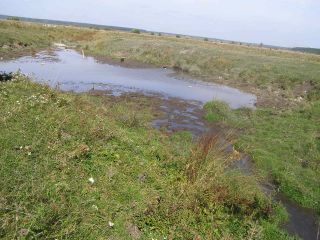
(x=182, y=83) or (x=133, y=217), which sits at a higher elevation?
(x=133, y=217)

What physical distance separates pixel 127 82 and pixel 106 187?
20817 mm

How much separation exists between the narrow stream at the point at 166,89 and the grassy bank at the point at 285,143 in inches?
22.0

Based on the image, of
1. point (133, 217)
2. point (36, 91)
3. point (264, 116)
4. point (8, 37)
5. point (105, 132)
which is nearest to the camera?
point (133, 217)

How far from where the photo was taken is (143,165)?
27.7 ft

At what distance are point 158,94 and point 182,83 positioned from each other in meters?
6.88

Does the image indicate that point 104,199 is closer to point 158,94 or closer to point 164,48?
point 158,94

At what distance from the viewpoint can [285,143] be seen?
47.3 feet

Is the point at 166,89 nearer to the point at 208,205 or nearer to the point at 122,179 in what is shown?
the point at 122,179

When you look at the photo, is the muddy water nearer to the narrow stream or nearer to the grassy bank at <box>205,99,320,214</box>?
the narrow stream

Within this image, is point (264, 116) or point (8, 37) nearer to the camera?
point (264, 116)

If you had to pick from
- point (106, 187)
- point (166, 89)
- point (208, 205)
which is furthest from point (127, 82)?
point (106, 187)

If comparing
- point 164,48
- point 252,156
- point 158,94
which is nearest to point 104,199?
point 252,156

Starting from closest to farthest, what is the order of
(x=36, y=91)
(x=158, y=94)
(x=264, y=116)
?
(x=36, y=91) < (x=264, y=116) < (x=158, y=94)

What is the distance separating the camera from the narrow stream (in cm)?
1176
